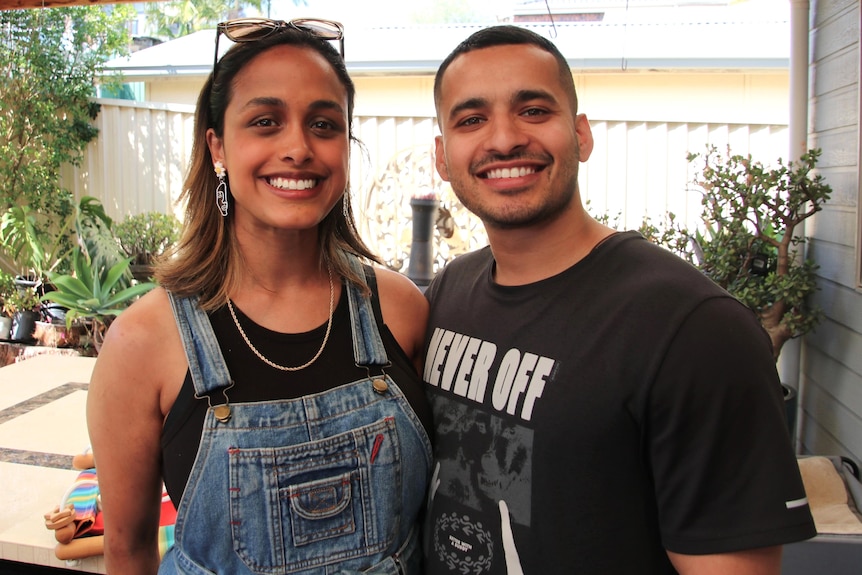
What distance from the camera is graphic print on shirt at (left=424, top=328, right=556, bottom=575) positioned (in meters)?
1.29

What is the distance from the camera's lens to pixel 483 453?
4.44ft

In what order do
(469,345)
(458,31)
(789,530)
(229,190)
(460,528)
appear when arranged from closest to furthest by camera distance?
(789,530) → (460,528) → (469,345) → (229,190) → (458,31)

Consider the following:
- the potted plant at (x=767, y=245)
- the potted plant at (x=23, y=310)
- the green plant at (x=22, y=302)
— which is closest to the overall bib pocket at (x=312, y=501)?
the potted plant at (x=767, y=245)

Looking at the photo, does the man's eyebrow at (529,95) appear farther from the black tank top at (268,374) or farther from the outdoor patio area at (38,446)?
the outdoor patio area at (38,446)

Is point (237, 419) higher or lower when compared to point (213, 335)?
lower

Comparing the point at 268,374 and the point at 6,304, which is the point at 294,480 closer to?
the point at 268,374

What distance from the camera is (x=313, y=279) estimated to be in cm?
162

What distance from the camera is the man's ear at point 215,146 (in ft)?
5.11

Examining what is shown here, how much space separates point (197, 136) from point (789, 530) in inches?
52.9

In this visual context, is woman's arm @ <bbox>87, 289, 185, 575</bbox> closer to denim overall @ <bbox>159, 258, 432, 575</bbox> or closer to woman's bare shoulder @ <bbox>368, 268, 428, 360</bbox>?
denim overall @ <bbox>159, 258, 432, 575</bbox>

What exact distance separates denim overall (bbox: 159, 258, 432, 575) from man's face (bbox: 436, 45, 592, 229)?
1.45 ft

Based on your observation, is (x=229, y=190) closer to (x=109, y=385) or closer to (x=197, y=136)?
(x=197, y=136)

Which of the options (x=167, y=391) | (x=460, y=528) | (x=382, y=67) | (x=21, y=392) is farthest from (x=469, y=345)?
(x=382, y=67)

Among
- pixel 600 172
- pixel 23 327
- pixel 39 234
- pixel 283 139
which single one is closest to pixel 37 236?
pixel 39 234
